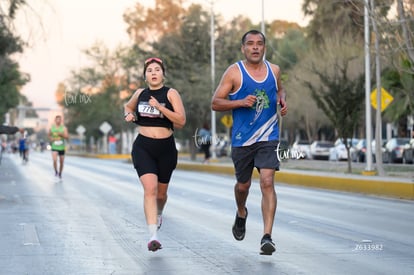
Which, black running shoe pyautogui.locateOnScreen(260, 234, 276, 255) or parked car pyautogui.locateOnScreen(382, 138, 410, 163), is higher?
parked car pyautogui.locateOnScreen(382, 138, 410, 163)

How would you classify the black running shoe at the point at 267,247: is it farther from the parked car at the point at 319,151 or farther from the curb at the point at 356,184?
the parked car at the point at 319,151

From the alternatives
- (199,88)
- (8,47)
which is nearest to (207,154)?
(199,88)

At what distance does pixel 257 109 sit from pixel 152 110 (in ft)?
3.52

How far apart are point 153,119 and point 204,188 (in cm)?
1388

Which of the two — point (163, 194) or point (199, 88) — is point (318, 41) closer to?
point (199, 88)

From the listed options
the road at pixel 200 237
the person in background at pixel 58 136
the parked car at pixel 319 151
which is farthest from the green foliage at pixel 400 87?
the parked car at pixel 319 151

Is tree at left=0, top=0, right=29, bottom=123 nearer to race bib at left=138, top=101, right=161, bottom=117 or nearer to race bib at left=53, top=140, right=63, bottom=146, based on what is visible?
race bib at left=53, top=140, right=63, bottom=146

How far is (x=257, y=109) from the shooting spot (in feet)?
31.0

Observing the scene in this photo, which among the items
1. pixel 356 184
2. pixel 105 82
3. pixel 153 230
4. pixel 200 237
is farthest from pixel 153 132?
pixel 105 82

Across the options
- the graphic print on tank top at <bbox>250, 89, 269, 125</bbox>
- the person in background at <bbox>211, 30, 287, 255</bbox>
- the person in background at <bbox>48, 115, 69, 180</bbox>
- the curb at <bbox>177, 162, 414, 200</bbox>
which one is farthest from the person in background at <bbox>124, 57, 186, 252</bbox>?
the person in background at <bbox>48, 115, 69, 180</bbox>

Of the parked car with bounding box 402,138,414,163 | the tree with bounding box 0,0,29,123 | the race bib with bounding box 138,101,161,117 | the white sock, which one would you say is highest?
the tree with bounding box 0,0,29,123

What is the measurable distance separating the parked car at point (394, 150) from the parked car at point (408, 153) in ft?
2.93

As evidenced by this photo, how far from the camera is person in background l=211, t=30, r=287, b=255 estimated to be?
945 cm

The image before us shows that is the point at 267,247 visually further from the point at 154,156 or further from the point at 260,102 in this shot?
the point at 154,156
